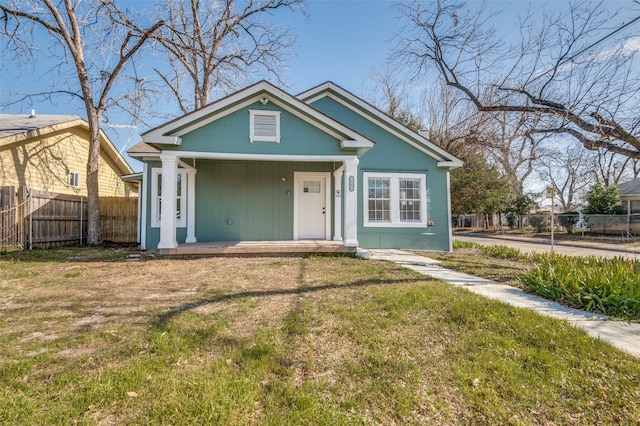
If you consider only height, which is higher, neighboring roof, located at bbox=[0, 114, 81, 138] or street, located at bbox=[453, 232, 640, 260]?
neighboring roof, located at bbox=[0, 114, 81, 138]

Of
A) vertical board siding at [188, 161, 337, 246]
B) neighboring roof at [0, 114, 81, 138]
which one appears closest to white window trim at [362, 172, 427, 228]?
vertical board siding at [188, 161, 337, 246]

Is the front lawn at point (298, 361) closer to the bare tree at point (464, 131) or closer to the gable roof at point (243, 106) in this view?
the gable roof at point (243, 106)

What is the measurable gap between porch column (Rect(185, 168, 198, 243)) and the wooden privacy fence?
4.20 m

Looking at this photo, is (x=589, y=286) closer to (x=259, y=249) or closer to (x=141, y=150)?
(x=259, y=249)

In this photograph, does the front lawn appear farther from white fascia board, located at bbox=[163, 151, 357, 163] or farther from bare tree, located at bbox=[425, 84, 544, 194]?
bare tree, located at bbox=[425, 84, 544, 194]

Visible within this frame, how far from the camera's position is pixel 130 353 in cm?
266

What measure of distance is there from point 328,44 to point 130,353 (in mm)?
11693

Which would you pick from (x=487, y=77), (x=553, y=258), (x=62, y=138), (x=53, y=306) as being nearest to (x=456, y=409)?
(x=53, y=306)

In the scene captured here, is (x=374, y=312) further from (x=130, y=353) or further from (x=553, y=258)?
(x=553, y=258)

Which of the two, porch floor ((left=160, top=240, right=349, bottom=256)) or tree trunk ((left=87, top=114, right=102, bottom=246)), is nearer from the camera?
porch floor ((left=160, top=240, right=349, bottom=256))

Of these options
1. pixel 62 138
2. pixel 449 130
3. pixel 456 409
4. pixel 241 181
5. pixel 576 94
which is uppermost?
pixel 449 130

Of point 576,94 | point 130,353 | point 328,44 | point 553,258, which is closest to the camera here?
point 130,353

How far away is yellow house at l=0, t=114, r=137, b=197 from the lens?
1059cm

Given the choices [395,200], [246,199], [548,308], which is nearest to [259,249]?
[246,199]
